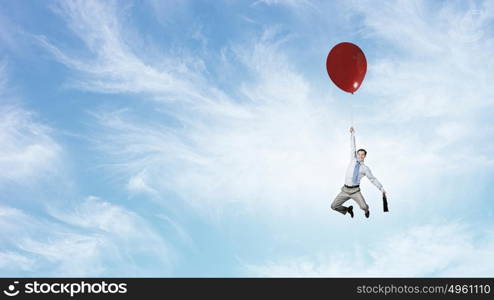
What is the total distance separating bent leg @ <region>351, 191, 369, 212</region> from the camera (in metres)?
17.9

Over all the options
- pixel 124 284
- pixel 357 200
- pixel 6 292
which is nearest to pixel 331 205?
pixel 357 200

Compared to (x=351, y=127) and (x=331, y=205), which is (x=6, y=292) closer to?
(x=331, y=205)

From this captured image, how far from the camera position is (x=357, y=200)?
59.5ft

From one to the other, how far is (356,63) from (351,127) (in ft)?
9.15

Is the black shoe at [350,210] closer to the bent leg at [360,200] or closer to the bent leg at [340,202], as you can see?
the bent leg at [340,202]

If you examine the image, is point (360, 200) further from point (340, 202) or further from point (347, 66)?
point (347, 66)

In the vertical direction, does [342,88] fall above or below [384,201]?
above

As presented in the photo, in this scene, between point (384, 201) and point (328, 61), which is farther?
point (328, 61)

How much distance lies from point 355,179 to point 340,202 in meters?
0.99

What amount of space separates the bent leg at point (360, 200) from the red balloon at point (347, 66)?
392 cm

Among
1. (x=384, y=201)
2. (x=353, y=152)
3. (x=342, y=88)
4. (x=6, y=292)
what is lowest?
(x=6, y=292)

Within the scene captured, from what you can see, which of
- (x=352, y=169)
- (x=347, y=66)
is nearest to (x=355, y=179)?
(x=352, y=169)

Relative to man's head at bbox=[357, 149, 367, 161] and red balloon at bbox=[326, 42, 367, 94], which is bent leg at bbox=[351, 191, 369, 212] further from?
red balloon at bbox=[326, 42, 367, 94]

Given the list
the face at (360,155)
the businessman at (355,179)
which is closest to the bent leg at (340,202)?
the businessman at (355,179)
